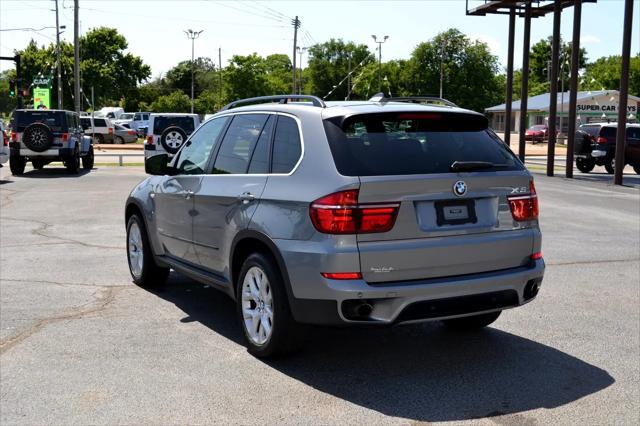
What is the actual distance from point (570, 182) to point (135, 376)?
21326 mm

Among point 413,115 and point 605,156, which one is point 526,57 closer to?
point 605,156

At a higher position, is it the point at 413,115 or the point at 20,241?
the point at 413,115

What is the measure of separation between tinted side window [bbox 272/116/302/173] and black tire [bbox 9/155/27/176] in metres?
19.3

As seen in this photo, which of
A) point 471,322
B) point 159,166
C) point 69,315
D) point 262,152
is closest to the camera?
point 262,152

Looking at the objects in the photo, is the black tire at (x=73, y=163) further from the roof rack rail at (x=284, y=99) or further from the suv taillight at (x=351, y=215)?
the suv taillight at (x=351, y=215)

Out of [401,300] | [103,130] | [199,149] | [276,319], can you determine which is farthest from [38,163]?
[103,130]

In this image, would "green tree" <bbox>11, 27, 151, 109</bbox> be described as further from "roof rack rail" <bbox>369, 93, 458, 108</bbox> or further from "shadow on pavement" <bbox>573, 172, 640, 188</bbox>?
"roof rack rail" <bbox>369, 93, 458, 108</bbox>

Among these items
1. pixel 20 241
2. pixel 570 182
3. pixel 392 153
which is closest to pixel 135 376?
pixel 392 153

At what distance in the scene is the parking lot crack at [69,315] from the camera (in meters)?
5.54

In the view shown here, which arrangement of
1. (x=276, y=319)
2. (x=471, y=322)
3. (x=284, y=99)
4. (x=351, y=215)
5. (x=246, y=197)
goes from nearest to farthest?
(x=351, y=215) → (x=276, y=319) → (x=246, y=197) → (x=284, y=99) → (x=471, y=322)

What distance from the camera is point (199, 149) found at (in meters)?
6.35

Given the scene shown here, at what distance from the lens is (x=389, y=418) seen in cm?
413

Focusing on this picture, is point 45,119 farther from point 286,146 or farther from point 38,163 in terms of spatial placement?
point 286,146

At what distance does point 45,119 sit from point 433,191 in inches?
795
